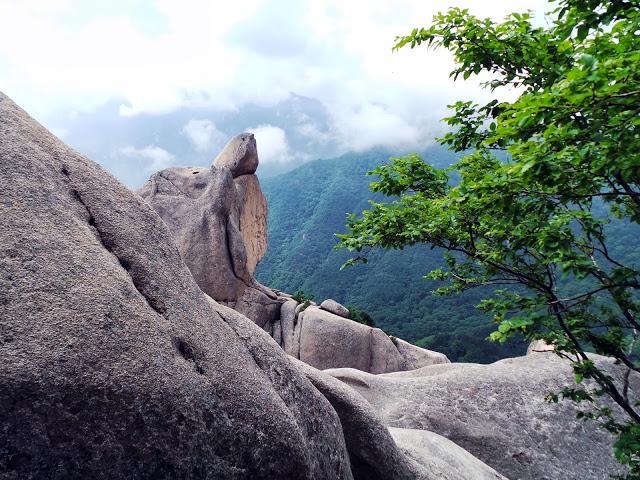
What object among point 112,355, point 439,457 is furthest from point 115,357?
point 439,457

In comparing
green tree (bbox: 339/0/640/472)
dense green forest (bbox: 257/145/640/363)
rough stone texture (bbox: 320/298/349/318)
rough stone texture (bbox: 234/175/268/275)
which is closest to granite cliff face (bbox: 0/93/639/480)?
green tree (bbox: 339/0/640/472)

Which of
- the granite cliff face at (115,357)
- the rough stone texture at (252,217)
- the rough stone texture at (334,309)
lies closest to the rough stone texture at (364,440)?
the granite cliff face at (115,357)

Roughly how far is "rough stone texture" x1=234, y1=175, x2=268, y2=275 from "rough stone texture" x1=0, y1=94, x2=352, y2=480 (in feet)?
59.3

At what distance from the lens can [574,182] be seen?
4113mm

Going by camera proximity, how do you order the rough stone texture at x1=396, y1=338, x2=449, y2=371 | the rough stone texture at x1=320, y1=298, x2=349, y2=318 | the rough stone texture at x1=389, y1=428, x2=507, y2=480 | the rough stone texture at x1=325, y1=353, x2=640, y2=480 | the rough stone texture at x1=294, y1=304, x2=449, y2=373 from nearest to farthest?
1. the rough stone texture at x1=389, y1=428, x2=507, y2=480
2. the rough stone texture at x1=325, y1=353, x2=640, y2=480
3. the rough stone texture at x1=294, y1=304, x2=449, y2=373
4. the rough stone texture at x1=396, y1=338, x2=449, y2=371
5. the rough stone texture at x1=320, y1=298, x2=349, y2=318

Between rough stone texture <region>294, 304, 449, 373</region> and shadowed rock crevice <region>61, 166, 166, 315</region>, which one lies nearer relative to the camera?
shadowed rock crevice <region>61, 166, 166, 315</region>

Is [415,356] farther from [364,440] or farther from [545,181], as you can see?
[545,181]

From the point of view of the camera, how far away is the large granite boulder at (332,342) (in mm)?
22094

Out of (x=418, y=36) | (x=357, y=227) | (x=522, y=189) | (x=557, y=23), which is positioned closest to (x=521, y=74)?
(x=557, y=23)

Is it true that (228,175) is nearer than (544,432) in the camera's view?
No

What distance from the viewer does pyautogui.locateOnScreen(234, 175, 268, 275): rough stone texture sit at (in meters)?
22.8

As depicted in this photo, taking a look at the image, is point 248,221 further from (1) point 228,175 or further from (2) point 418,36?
(2) point 418,36

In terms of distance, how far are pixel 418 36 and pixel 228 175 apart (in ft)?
49.8

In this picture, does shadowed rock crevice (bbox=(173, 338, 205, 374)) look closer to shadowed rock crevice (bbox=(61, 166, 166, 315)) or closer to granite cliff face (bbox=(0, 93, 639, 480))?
granite cliff face (bbox=(0, 93, 639, 480))
